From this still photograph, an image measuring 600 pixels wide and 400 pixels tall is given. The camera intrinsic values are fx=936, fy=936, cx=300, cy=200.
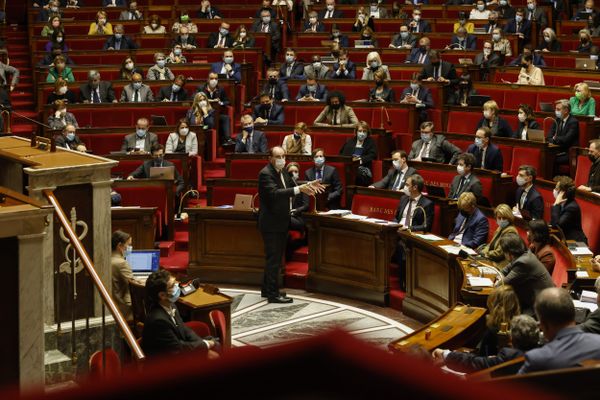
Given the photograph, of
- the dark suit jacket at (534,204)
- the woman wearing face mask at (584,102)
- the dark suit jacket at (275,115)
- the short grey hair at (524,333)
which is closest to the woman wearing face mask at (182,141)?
the dark suit jacket at (275,115)

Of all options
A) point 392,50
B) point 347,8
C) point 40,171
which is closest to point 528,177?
point 40,171

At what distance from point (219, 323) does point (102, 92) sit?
6.75 m

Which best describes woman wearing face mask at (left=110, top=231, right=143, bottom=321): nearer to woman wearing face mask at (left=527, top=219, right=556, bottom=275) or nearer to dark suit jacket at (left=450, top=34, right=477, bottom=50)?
woman wearing face mask at (left=527, top=219, right=556, bottom=275)

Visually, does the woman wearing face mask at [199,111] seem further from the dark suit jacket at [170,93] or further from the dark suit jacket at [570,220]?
the dark suit jacket at [570,220]

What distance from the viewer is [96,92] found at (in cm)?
1184

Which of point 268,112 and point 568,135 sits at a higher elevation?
point 268,112

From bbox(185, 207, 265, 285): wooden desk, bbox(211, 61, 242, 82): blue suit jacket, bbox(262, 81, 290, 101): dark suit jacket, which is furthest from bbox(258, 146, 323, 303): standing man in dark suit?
bbox(211, 61, 242, 82): blue suit jacket

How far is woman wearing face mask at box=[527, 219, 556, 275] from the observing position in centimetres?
612

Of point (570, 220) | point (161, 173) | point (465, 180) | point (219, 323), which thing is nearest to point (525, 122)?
point (465, 180)

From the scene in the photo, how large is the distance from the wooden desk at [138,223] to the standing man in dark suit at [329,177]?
1.65 meters

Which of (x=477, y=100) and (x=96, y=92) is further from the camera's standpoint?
(x=96, y=92)

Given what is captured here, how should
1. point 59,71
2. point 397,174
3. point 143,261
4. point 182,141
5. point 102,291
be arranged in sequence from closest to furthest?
point 102,291 → point 143,261 → point 397,174 → point 182,141 → point 59,71

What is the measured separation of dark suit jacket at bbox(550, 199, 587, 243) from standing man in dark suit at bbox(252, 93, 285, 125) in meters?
4.45

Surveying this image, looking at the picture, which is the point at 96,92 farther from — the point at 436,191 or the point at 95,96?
the point at 436,191
